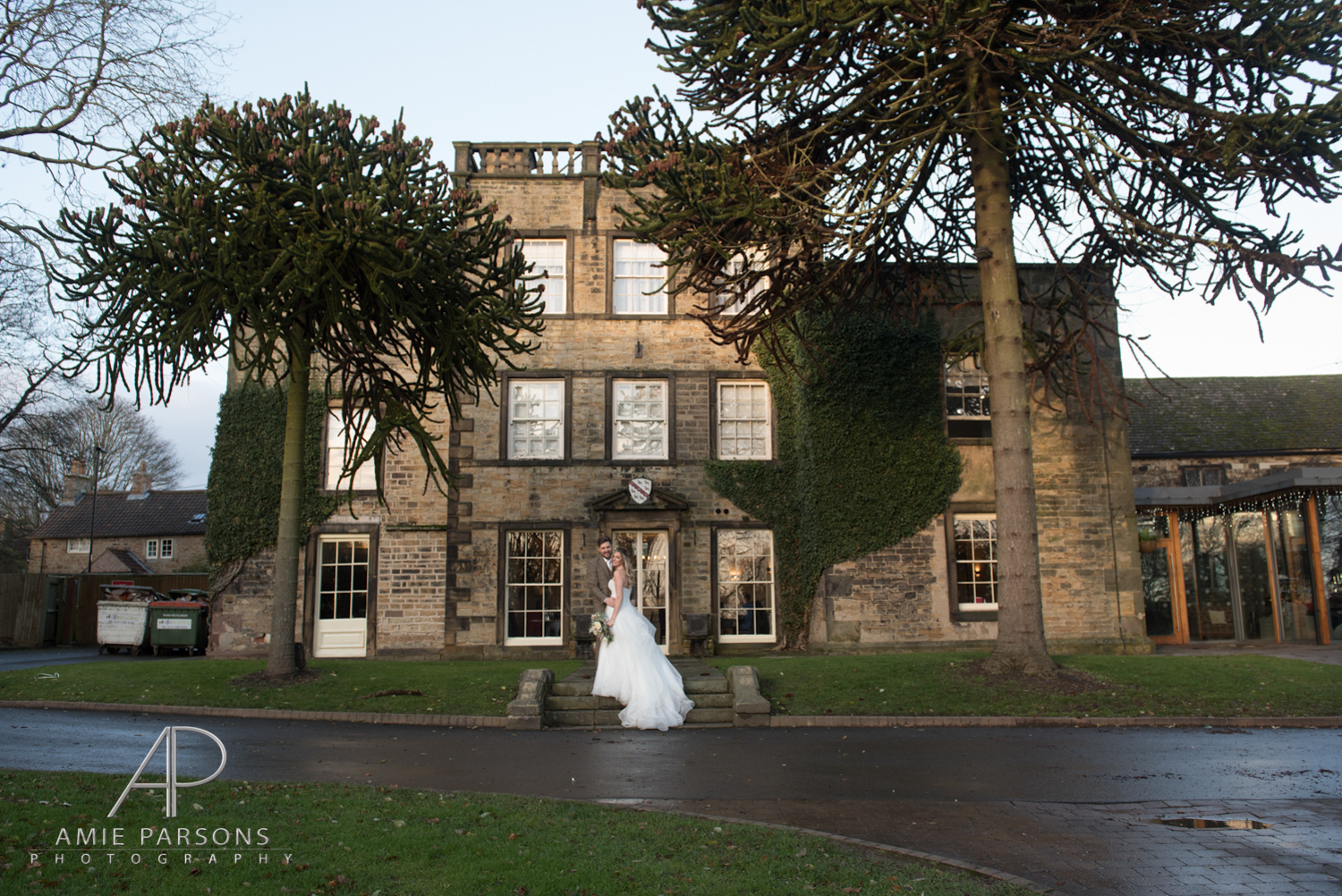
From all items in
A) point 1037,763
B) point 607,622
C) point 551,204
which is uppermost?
point 551,204

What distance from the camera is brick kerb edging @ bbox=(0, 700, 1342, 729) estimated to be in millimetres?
10555

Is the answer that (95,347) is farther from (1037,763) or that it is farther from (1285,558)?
(1285,558)

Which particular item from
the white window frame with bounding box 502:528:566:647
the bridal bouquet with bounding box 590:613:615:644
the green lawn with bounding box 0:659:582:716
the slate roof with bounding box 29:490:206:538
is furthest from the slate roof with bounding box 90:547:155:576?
the bridal bouquet with bounding box 590:613:615:644

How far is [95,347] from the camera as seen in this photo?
11.8m

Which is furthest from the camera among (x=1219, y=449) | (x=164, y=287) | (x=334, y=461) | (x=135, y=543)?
(x=135, y=543)

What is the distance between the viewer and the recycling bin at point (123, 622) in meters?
22.0

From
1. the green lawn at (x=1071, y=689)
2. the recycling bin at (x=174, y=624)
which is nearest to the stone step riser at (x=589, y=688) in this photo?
the green lawn at (x=1071, y=689)

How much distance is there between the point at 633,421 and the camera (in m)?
19.4

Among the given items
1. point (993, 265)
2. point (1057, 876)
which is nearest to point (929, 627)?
point (993, 265)

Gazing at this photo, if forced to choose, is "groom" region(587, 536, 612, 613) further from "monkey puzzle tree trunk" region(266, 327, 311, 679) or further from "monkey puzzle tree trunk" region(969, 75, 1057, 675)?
"monkey puzzle tree trunk" region(969, 75, 1057, 675)

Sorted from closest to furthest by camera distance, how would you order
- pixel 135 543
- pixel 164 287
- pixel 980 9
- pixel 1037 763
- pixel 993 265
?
pixel 1037 763
pixel 980 9
pixel 164 287
pixel 993 265
pixel 135 543

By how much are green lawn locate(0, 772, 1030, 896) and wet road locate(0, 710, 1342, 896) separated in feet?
2.68

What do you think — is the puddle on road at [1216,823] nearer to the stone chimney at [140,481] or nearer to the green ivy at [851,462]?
the green ivy at [851,462]

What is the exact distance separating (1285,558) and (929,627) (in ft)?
27.6
